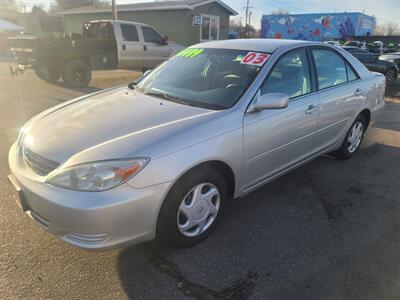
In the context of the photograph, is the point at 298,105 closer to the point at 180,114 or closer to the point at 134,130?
the point at 180,114

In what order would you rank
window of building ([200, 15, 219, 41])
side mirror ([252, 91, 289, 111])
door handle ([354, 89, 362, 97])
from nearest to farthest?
side mirror ([252, 91, 289, 111]), door handle ([354, 89, 362, 97]), window of building ([200, 15, 219, 41])

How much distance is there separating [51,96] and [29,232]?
6564 mm

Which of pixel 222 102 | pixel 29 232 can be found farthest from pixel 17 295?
pixel 222 102

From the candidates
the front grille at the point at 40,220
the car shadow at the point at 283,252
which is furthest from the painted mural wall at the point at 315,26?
the front grille at the point at 40,220

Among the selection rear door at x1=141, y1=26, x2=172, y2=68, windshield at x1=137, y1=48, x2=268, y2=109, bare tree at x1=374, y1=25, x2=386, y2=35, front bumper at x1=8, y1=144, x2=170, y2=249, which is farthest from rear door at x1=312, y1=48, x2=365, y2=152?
bare tree at x1=374, y1=25, x2=386, y2=35

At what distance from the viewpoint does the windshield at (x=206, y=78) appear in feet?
9.98

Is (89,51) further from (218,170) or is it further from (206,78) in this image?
(218,170)

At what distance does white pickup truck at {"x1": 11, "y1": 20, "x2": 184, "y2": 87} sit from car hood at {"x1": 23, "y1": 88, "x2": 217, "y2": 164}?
24.9 ft

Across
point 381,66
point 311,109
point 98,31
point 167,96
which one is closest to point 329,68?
point 311,109

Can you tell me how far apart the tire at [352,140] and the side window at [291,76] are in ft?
4.34

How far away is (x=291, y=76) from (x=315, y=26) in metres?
44.0

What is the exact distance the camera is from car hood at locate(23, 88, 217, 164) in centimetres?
232

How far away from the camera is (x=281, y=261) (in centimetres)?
261

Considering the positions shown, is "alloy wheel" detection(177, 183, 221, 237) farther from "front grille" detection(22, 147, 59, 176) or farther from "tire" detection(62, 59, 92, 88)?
"tire" detection(62, 59, 92, 88)
